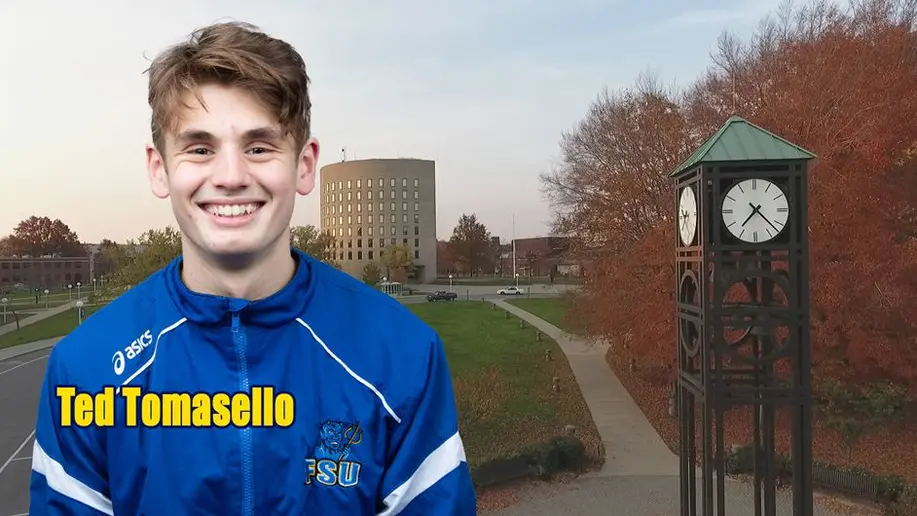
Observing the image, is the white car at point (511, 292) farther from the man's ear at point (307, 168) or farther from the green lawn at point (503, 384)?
the man's ear at point (307, 168)

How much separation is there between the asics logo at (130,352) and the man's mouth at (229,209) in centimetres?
43

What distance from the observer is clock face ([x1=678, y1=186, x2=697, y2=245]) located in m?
6.86

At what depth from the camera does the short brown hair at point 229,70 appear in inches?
67.8

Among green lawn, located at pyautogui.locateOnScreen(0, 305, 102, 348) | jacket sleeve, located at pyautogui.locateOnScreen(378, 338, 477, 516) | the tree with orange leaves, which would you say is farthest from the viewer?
green lawn, located at pyautogui.locateOnScreen(0, 305, 102, 348)

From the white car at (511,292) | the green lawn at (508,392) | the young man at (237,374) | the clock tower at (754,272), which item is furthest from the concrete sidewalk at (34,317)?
the young man at (237,374)

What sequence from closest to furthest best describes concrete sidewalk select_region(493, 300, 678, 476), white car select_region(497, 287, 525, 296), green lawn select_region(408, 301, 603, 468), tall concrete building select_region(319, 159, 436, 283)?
concrete sidewalk select_region(493, 300, 678, 476)
green lawn select_region(408, 301, 603, 468)
white car select_region(497, 287, 525, 296)
tall concrete building select_region(319, 159, 436, 283)

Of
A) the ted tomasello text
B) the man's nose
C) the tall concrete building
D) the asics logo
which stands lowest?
the ted tomasello text

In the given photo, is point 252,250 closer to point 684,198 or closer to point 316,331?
point 316,331

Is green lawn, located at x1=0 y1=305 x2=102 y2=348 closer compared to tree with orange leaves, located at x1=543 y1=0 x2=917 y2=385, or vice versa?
tree with orange leaves, located at x1=543 y1=0 x2=917 y2=385

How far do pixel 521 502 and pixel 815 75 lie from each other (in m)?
10.1

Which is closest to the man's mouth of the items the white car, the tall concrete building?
the white car

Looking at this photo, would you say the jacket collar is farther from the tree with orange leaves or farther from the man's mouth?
the tree with orange leaves

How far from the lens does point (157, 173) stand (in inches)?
74.9

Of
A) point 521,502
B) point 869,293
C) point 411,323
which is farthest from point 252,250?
point 869,293
